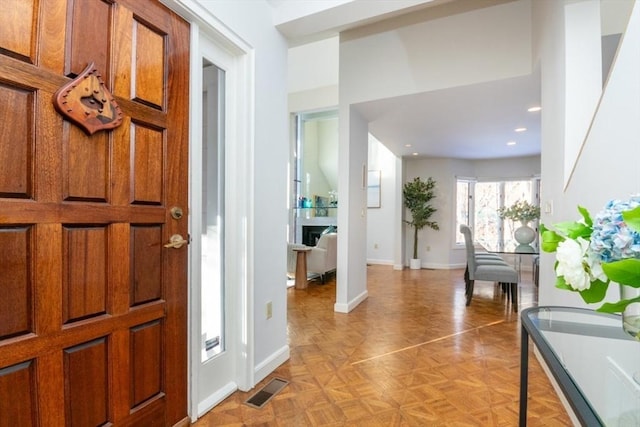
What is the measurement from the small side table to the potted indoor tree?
2.89 m

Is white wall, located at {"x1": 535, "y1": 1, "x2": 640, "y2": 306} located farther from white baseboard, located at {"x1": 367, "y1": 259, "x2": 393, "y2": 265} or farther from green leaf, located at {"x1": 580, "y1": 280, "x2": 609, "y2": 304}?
white baseboard, located at {"x1": 367, "y1": 259, "x2": 393, "y2": 265}

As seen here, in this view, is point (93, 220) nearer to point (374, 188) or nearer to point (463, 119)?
point (463, 119)

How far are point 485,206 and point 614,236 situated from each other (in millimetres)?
7040

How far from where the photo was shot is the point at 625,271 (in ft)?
1.86

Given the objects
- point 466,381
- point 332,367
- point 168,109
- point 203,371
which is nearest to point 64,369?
point 203,371

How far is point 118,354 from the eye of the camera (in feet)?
4.20

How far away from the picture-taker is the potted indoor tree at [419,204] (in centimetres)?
665

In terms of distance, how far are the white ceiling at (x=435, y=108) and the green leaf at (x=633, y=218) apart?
1.98 m

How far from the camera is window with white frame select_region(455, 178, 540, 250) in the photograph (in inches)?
265

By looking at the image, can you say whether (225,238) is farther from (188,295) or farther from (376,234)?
(376,234)

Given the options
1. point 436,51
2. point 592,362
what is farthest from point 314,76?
point 592,362

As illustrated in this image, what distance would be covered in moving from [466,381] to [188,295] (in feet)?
6.09

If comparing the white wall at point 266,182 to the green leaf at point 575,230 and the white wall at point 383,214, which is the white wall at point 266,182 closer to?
the green leaf at point 575,230

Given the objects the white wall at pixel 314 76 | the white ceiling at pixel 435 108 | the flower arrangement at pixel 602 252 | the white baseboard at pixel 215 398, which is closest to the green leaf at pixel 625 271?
the flower arrangement at pixel 602 252
